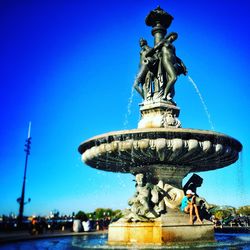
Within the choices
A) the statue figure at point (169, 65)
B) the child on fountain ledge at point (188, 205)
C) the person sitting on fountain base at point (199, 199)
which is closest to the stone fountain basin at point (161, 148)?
the person sitting on fountain base at point (199, 199)

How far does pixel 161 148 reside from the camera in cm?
873

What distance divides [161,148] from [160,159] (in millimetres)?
660

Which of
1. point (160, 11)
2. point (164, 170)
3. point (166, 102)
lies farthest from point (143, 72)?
point (164, 170)

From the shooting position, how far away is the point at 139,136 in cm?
873

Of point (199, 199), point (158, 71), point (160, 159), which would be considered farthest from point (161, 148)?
point (158, 71)

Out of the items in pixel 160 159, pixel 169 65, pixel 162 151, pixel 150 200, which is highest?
pixel 169 65

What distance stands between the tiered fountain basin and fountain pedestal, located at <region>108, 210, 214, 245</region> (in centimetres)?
135

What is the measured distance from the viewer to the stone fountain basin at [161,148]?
8703 millimetres

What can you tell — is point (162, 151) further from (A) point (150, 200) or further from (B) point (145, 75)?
(B) point (145, 75)

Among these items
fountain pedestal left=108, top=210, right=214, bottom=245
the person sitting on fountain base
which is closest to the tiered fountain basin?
the person sitting on fountain base

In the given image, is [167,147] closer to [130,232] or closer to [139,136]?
[139,136]

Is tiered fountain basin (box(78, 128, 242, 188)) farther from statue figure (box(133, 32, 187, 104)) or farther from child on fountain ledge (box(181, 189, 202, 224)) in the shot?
statue figure (box(133, 32, 187, 104))

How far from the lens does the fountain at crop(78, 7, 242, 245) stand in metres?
8.77

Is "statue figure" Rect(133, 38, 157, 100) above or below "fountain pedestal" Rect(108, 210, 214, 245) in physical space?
above
